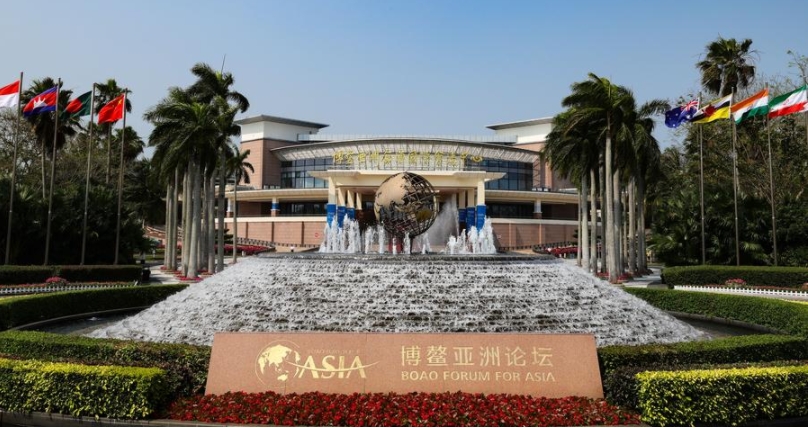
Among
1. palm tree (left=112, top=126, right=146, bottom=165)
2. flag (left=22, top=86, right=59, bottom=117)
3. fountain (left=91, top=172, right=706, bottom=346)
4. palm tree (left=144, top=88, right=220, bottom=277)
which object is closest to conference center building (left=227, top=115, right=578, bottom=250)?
palm tree (left=112, top=126, right=146, bottom=165)

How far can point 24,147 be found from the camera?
1821 inches

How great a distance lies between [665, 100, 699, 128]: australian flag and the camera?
30062 mm

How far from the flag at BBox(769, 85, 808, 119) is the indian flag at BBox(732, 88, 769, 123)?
13.8 inches

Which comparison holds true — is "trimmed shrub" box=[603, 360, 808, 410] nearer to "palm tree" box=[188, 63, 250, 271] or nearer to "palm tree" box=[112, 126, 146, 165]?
"palm tree" box=[188, 63, 250, 271]

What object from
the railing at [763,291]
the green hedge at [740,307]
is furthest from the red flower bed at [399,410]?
the railing at [763,291]

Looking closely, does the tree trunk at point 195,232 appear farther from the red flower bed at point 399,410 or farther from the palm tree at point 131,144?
the palm tree at point 131,144

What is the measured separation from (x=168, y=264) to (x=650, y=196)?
48.9 meters

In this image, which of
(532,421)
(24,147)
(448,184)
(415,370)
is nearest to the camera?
(532,421)

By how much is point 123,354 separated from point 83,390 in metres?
1.54

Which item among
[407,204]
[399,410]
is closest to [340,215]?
[407,204]

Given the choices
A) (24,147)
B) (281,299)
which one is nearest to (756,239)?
(281,299)

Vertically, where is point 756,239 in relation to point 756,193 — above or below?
below

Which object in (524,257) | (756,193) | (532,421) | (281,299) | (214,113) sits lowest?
(532,421)

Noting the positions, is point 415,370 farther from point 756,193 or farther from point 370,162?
point 370,162
